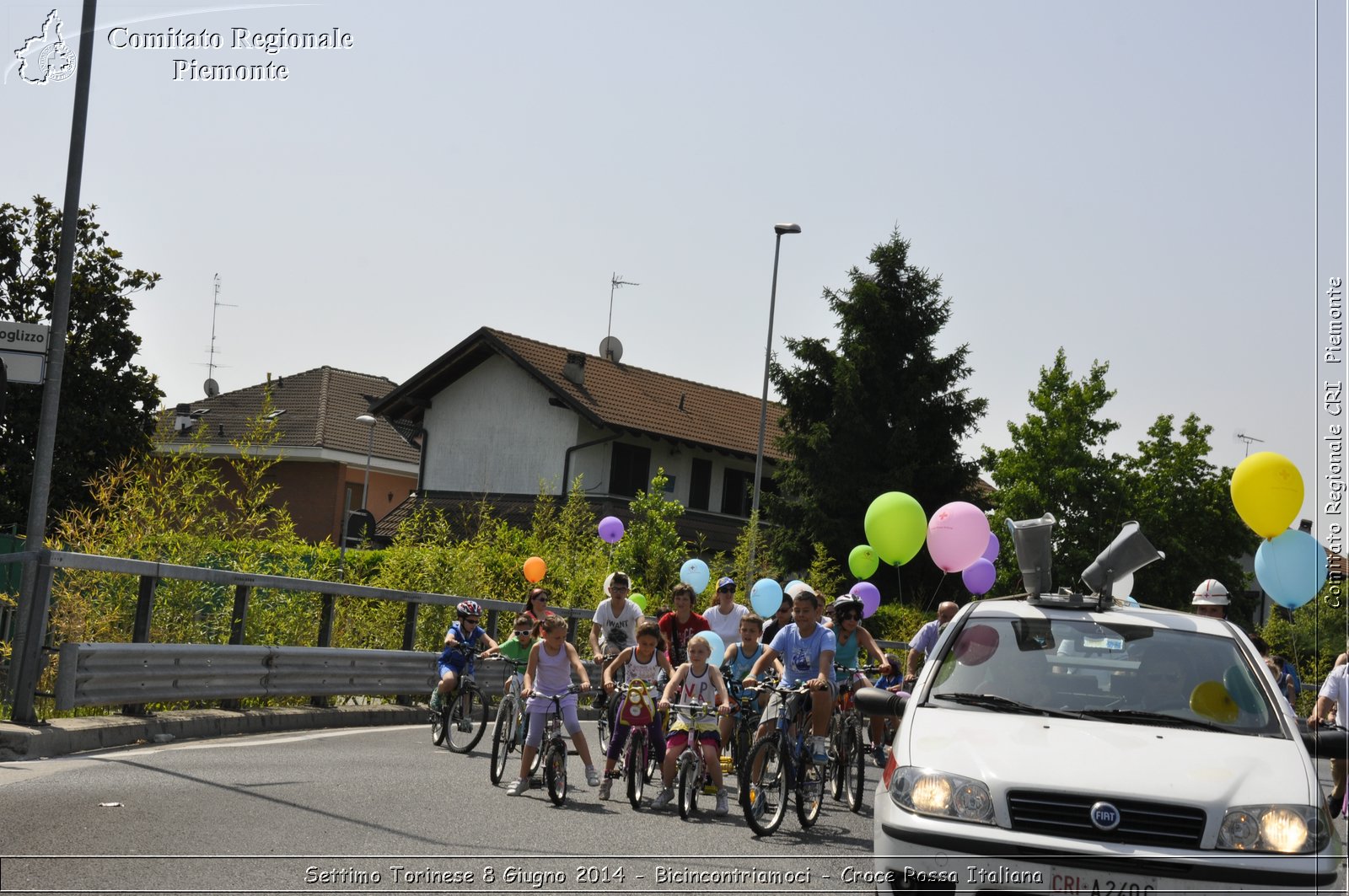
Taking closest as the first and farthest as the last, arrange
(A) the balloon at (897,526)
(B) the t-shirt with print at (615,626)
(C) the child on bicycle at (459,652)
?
(B) the t-shirt with print at (615,626)
(C) the child on bicycle at (459,652)
(A) the balloon at (897,526)

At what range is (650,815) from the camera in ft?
34.9

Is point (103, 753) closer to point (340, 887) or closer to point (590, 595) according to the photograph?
→ point (340, 887)

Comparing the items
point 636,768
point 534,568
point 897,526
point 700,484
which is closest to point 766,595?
point 897,526

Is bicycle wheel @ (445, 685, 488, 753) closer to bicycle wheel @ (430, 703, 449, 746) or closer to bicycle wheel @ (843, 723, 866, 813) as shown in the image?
bicycle wheel @ (430, 703, 449, 746)

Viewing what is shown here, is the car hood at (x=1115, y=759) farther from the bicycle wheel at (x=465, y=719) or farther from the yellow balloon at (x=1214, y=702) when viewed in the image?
the bicycle wheel at (x=465, y=719)

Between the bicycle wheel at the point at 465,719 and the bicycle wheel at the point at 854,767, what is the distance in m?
3.96

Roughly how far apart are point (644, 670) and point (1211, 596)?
194 inches

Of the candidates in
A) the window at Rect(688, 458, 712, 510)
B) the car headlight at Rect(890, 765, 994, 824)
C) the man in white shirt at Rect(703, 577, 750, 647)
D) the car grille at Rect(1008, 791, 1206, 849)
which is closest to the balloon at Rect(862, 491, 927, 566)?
the man in white shirt at Rect(703, 577, 750, 647)

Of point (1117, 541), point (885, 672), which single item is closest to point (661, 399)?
point (885, 672)

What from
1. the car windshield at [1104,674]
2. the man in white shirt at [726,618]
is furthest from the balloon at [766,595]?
the car windshield at [1104,674]

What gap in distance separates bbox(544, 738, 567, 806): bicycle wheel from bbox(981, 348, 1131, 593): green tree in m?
45.0

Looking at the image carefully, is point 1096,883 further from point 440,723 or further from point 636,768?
point 440,723

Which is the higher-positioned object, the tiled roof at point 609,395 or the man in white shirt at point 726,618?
the tiled roof at point 609,395

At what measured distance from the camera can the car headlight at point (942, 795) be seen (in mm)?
5910
